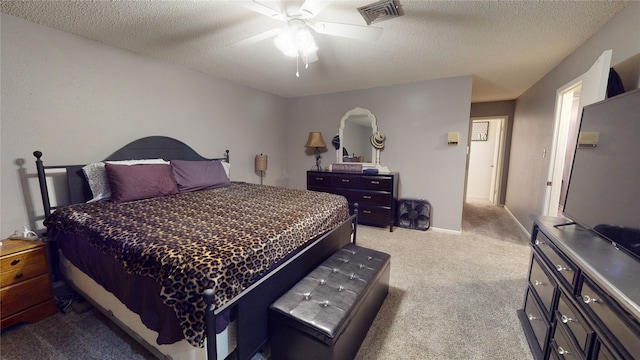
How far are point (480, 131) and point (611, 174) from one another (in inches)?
225

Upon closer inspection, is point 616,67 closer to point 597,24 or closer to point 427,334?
point 597,24

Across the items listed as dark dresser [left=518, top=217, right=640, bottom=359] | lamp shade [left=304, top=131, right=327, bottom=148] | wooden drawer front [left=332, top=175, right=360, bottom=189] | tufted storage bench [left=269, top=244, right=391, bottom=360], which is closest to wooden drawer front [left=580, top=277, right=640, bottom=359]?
dark dresser [left=518, top=217, right=640, bottom=359]

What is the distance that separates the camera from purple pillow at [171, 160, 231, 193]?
277 cm

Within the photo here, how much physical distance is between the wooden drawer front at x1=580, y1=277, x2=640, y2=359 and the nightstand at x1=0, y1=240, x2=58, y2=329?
131 inches

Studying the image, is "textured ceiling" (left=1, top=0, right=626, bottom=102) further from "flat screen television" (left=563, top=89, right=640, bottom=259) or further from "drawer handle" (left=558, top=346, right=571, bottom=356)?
"drawer handle" (left=558, top=346, right=571, bottom=356)

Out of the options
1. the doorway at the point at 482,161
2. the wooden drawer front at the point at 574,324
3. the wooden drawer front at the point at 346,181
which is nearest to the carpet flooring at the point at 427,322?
the wooden drawer front at the point at 574,324

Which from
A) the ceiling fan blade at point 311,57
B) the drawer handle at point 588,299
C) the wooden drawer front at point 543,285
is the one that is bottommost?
the wooden drawer front at point 543,285

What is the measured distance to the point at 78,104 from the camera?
2.33m

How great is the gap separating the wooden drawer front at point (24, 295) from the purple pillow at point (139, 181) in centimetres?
74

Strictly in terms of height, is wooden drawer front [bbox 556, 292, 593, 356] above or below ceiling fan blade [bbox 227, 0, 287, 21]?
below

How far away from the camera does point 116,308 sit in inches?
65.6

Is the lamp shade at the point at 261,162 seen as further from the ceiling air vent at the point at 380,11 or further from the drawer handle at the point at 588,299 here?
the drawer handle at the point at 588,299

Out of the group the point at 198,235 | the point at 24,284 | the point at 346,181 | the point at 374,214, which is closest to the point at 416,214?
the point at 374,214

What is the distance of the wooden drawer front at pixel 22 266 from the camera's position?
1.67 metres
